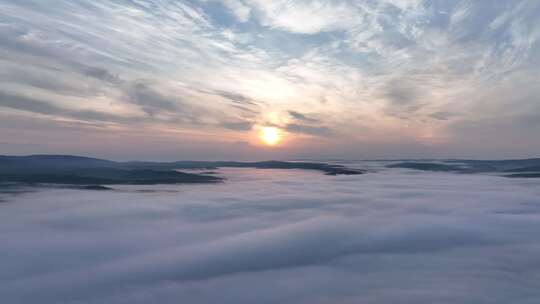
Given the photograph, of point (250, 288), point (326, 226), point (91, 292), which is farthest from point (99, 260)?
point (326, 226)

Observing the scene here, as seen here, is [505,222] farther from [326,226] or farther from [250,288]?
[250,288]

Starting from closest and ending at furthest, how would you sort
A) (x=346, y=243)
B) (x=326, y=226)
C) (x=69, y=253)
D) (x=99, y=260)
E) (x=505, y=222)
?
(x=99, y=260) → (x=69, y=253) → (x=346, y=243) → (x=326, y=226) → (x=505, y=222)

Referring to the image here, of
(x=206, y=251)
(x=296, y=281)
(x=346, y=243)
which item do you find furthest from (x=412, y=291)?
(x=206, y=251)

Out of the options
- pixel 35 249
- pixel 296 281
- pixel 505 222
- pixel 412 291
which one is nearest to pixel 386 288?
pixel 412 291

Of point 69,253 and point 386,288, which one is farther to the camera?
point 69,253

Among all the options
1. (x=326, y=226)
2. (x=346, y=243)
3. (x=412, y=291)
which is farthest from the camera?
(x=326, y=226)

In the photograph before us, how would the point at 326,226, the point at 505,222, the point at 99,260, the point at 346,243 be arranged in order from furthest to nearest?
the point at 505,222 → the point at 326,226 → the point at 346,243 → the point at 99,260

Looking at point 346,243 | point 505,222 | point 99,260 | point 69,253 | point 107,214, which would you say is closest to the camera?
point 99,260

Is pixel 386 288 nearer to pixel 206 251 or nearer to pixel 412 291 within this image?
→ pixel 412 291

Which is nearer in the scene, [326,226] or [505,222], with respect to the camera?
[326,226]
